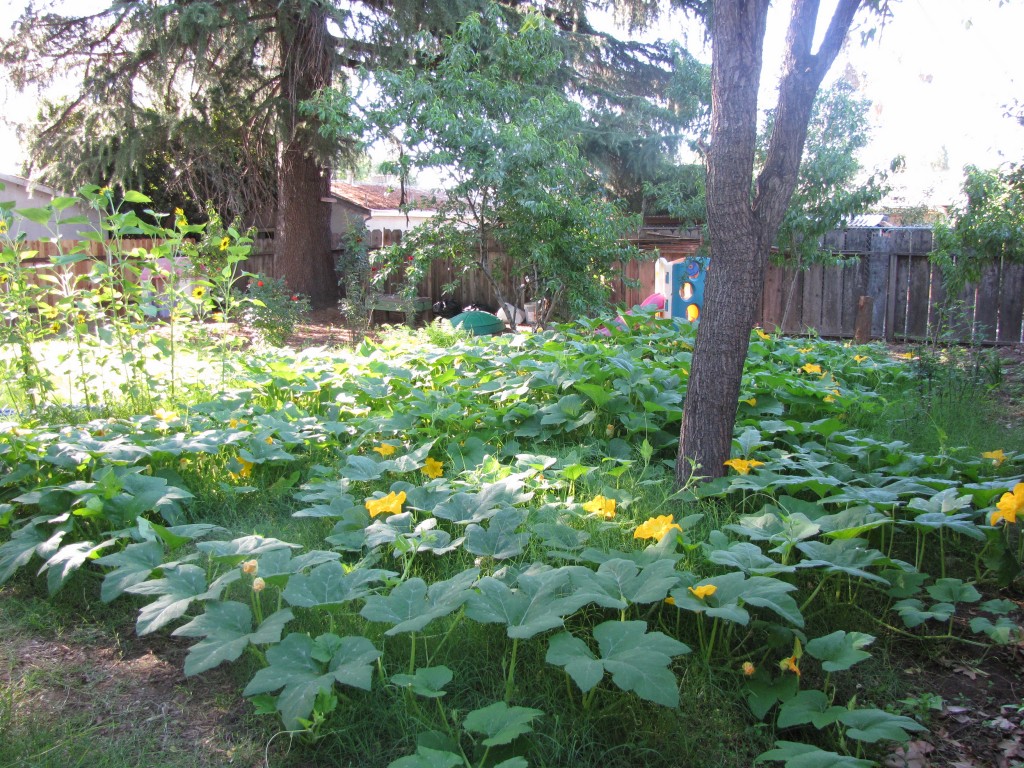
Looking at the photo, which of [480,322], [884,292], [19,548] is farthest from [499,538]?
[884,292]

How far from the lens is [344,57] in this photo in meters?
12.0

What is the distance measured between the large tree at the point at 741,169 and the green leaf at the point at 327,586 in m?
1.28

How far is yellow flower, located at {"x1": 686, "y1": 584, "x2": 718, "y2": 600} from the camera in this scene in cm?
168

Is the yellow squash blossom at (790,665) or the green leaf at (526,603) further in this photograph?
the yellow squash blossom at (790,665)

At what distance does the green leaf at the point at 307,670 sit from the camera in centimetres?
146

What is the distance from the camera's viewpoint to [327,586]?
173 cm

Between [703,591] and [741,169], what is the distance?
1.56m

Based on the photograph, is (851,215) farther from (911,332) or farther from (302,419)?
(302,419)

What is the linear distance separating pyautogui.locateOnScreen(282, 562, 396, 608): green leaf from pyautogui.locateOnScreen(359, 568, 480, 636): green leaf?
6 cm

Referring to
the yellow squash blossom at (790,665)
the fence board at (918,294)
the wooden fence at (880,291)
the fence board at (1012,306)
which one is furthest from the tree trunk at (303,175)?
the yellow squash blossom at (790,665)

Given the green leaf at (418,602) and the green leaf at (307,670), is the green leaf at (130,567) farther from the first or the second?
the green leaf at (418,602)

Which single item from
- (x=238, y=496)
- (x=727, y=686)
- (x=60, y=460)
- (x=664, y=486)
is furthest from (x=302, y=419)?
(x=727, y=686)

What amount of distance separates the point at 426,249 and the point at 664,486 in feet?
20.7

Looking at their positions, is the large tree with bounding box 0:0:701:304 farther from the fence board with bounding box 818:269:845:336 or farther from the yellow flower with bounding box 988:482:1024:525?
the yellow flower with bounding box 988:482:1024:525
